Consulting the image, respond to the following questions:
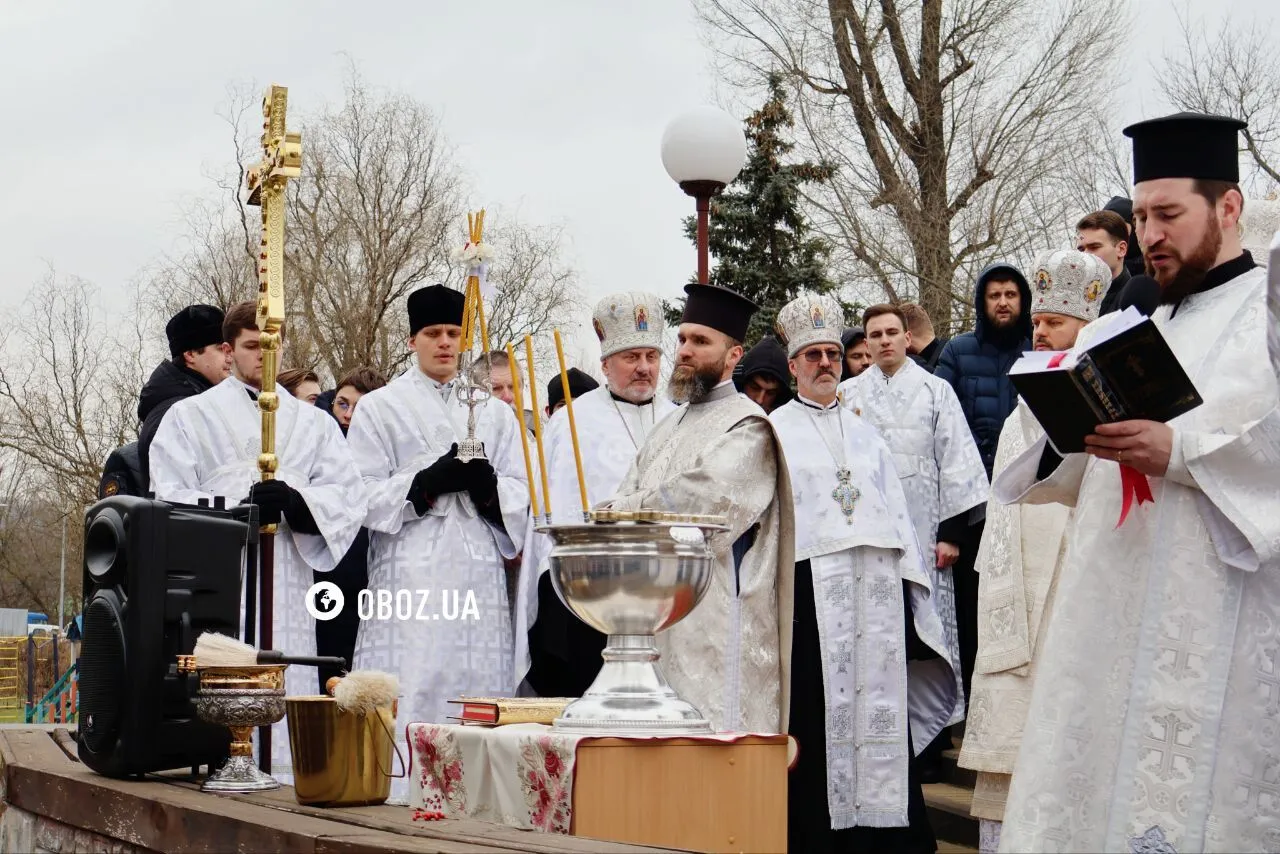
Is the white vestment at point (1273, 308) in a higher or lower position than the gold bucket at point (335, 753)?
higher

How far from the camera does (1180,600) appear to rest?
12.3 ft

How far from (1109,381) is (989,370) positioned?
15.1 ft

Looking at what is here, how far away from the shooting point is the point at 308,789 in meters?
4.54

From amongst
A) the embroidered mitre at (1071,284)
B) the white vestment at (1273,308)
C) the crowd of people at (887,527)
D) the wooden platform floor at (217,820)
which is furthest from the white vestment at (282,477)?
the white vestment at (1273,308)

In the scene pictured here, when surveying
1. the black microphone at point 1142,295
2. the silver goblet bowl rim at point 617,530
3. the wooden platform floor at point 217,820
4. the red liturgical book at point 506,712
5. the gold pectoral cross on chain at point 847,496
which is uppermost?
the black microphone at point 1142,295

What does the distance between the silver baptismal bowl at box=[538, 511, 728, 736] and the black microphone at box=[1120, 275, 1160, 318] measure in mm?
1223

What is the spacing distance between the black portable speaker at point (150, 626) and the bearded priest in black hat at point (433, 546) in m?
1.47

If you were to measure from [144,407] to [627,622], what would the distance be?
4.74 metres

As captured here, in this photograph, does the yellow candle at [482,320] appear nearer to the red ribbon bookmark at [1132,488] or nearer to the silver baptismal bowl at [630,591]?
the silver baptismal bowl at [630,591]

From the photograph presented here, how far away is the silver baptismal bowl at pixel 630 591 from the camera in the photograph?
3.82 metres

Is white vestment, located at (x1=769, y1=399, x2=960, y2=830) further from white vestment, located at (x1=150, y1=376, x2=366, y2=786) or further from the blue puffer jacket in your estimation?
white vestment, located at (x1=150, y1=376, x2=366, y2=786)

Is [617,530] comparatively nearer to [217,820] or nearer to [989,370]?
[217,820]

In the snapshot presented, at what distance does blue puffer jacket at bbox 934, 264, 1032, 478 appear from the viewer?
8.12 metres

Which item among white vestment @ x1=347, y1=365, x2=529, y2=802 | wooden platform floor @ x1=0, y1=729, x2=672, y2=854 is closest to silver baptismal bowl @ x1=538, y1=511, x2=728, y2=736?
wooden platform floor @ x1=0, y1=729, x2=672, y2=854
